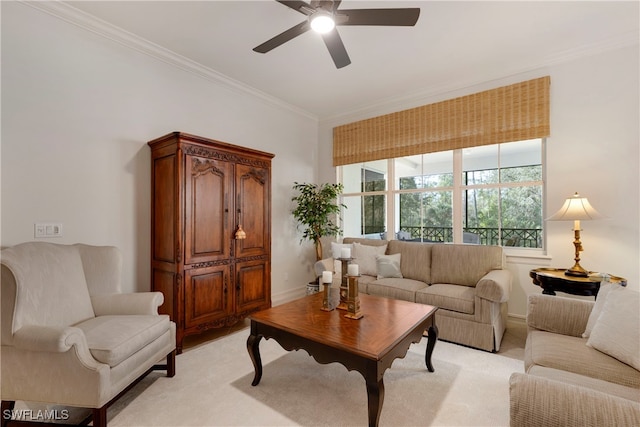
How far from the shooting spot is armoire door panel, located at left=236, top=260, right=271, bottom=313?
3098 millimetres

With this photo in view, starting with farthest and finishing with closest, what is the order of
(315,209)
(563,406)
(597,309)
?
1. (315,209)
2. (597,309)
3. (563,406)

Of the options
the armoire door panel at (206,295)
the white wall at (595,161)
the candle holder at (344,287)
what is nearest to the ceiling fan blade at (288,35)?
the candle holder at (344,287)

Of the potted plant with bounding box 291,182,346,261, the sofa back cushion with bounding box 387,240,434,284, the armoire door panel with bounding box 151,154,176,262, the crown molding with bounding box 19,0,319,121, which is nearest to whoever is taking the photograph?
the crown molding with bounding box 19,0,319,121

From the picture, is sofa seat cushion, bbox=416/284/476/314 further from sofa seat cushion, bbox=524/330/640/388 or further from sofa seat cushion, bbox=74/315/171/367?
sofa seat cushion, bbox=74/315/171/367

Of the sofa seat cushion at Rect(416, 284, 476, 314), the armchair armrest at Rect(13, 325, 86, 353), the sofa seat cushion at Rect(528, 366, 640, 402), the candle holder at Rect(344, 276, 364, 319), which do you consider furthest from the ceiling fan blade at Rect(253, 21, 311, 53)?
the sofa seat cushion at Rect(416, 284, 476, 314)

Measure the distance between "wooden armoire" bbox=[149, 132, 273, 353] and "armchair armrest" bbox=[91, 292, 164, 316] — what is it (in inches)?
15.8

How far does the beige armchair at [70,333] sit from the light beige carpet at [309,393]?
0.71ft

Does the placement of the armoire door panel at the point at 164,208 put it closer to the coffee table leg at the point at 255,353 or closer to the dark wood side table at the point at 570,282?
the coffee table leg at the point at 255,353

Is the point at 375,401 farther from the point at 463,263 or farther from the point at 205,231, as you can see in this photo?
the point at 463,263

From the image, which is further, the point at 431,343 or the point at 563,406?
the point at 431,343

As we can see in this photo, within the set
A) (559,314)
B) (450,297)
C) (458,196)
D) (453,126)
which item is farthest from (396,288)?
(453,126)

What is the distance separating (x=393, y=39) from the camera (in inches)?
110

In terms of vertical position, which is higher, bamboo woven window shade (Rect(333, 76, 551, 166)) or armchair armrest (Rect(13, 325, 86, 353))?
bamboo woven window shade (Rect(333, 76, 551, 166))

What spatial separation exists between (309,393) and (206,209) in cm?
183
